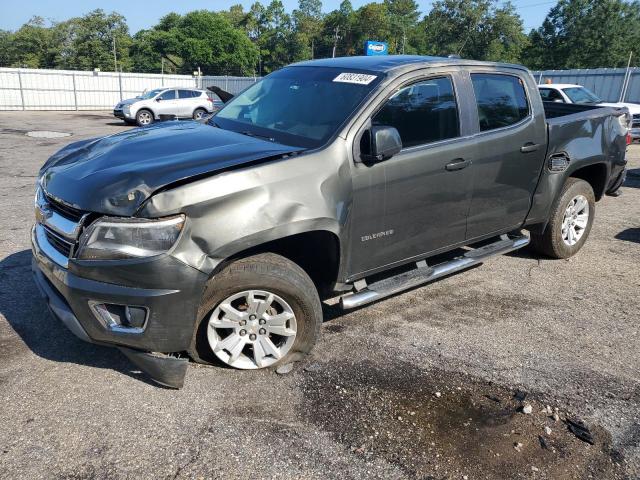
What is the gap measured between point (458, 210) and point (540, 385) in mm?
1417

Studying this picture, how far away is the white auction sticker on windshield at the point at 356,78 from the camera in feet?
12.0

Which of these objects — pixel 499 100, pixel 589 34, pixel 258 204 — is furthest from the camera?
pixel 589 34

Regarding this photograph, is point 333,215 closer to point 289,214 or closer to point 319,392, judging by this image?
point 289,214

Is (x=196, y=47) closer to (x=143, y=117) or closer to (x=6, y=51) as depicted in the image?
(x=6, y=51)

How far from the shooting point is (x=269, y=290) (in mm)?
3090

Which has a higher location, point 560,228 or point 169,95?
point 169,95

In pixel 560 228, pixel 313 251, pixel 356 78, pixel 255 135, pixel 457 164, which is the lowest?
pixel 560 228

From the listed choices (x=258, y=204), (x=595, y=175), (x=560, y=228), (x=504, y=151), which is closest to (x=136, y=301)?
(x=258, y=204)

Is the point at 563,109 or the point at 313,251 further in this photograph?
the point at 563,109

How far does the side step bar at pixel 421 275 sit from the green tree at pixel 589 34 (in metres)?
64.9

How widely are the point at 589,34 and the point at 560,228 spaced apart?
6551cm

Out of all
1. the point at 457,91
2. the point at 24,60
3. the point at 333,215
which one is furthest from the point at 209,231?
the point at 24,60

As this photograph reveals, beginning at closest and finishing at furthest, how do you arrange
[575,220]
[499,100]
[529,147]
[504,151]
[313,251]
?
[313,251] → [504,151] → [499,100] → [529,147] → [575,220]

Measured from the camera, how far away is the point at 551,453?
2670mm
